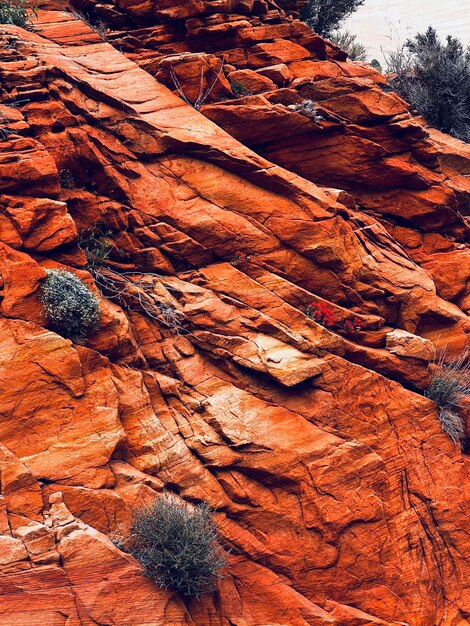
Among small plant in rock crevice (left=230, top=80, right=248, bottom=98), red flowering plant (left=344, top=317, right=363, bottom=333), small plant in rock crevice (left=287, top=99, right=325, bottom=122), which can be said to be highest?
Result: small plant in rock crevice (left=230, top=80, right=248, bottom=98)

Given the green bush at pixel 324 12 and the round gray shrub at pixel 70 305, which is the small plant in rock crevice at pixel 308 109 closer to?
the round gray shrub at pixel 70 305

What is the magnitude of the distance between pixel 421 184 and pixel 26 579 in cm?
848

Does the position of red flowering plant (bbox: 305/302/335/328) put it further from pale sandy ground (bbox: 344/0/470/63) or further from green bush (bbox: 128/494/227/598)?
pale sandy ground (bbox: 344/0/470/63)

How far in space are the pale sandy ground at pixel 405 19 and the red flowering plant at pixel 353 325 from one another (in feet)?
146

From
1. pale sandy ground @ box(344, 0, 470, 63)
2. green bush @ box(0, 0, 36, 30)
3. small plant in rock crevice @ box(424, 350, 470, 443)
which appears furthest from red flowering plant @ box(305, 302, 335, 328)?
pale sandy ground @ box(344, 0, 470, 63)

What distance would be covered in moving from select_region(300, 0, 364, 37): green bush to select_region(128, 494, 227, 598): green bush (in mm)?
13909

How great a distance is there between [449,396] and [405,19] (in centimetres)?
5904

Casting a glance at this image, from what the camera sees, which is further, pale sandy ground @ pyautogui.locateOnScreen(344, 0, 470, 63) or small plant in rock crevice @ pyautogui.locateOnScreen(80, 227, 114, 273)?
pale sandy ground @ pyautogui.locateOnScreen(344, 0, 470, 63)

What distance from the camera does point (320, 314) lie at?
920cm

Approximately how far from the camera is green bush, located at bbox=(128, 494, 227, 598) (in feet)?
22.0

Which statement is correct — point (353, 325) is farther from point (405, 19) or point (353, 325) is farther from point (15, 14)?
point (405, 19)

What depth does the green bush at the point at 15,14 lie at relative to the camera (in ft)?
35.8

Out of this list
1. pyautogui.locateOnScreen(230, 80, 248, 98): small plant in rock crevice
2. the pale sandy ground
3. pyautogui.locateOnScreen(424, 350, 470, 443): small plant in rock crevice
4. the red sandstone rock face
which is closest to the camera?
the red sandstone rock face

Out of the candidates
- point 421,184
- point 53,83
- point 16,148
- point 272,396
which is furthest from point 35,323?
point 421,184
